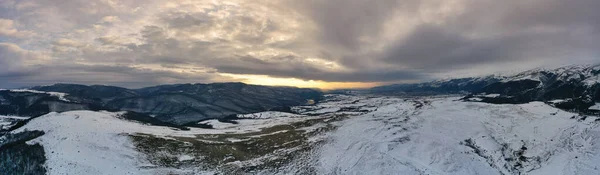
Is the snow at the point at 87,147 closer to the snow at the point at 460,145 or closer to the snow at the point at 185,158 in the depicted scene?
the snow at the point at 185,158

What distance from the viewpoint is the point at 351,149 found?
50.5 m

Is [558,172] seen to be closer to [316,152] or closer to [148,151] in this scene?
[316,152]

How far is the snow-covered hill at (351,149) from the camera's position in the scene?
141 ft

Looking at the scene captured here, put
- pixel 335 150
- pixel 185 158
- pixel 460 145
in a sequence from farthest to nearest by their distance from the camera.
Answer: pixel 460 145, pixel 335 150, pixel 185 158

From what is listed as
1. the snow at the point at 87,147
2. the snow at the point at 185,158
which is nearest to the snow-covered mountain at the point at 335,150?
the snow at the point at 87,147

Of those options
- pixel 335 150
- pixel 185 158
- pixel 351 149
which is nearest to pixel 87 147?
pixel 185 158

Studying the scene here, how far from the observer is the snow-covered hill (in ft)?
141

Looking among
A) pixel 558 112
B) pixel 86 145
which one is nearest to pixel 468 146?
pixel 558 112

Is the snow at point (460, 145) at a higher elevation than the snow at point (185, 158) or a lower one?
higher

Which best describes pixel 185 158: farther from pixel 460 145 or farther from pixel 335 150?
pixel 460 145

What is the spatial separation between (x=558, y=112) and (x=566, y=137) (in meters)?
24.1

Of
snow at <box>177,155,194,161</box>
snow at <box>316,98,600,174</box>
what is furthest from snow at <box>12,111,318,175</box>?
snow at <box>316,98,600,174</box>

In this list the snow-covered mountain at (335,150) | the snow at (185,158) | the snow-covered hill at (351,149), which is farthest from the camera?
the snow at (185,158)

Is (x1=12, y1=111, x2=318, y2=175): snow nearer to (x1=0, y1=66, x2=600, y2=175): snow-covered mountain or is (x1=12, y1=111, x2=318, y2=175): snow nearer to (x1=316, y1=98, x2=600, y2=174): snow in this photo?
(x1=0, y1=66, x2=600, y2=175): snow-covered mountain
